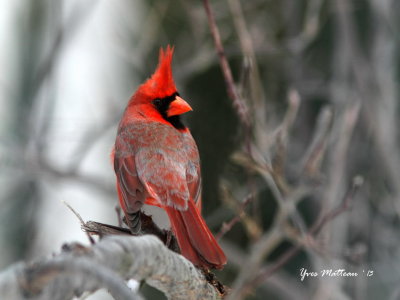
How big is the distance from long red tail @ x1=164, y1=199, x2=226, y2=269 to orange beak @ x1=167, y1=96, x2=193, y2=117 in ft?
2.34

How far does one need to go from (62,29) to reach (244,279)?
7.16 ft

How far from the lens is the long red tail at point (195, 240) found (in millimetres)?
2266

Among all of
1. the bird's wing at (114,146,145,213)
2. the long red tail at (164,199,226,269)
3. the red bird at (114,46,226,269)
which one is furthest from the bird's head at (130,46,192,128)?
the long red tail at (164,199,226,269)

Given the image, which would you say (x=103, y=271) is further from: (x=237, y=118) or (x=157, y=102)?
(x=237, y=118)

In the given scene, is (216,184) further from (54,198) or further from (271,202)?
(54,198)

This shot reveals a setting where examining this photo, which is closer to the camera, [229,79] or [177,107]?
[229,79]

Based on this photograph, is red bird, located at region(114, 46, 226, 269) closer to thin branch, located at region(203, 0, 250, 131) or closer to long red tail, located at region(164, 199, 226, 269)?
long red tail, located at region(164, 199, 226, 269)

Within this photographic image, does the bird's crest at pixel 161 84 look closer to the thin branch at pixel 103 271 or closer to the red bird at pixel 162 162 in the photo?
the red bird at pixel 162 162

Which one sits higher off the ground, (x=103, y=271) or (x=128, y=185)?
(x=103, y=271)

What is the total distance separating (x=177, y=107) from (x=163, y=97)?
0.11 meters

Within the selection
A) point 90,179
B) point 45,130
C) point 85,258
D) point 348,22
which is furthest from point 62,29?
point 85,258

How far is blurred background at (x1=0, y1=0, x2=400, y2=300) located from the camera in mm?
4324

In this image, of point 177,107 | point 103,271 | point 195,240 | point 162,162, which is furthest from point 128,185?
point 103,271

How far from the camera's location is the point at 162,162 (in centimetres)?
301
